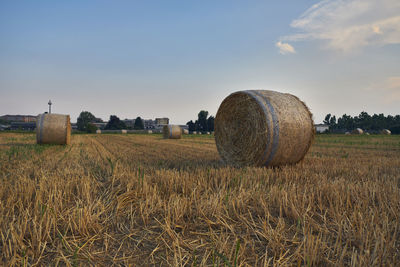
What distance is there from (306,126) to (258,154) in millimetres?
1555

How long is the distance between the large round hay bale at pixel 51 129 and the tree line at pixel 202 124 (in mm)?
76077

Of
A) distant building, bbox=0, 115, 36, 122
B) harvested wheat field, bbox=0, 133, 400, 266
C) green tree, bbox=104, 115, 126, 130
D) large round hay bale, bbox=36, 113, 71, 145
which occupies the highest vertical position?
distant building, bbox=0, 115, 36, 122

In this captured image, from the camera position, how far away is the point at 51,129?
1409cm

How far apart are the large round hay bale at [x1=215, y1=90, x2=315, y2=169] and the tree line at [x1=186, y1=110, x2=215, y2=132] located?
271 ft

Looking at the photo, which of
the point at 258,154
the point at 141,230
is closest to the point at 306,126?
the point at 258,154

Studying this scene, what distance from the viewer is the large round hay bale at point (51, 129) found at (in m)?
13.9

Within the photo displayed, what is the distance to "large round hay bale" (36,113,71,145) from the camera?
13922mm

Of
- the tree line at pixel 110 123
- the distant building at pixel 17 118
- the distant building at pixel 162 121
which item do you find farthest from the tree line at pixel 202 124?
the distant building at pixel 17 118

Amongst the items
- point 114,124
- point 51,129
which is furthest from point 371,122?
point 51,129

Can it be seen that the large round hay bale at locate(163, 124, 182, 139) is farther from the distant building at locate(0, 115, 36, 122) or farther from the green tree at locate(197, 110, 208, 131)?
the distant building at locate(0, 115, 36, 122)

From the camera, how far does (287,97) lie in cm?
693

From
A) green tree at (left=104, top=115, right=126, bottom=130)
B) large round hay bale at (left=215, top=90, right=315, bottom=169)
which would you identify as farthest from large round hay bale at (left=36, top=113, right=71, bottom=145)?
green tree at (left=104, top=115, right=126, bottom=130)

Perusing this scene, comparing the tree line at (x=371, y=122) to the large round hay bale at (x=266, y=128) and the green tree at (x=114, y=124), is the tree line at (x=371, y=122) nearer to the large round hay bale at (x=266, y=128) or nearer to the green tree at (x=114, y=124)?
the green tree at (x=114, y=124)

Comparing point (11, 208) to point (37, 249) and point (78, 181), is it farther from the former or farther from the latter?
point (37, 249)
